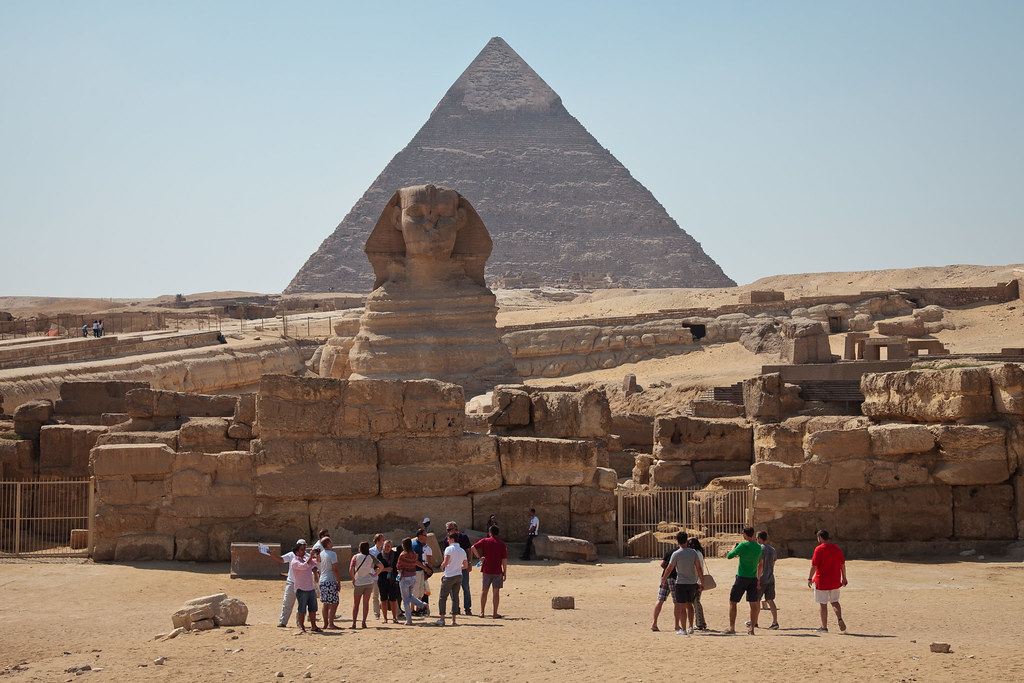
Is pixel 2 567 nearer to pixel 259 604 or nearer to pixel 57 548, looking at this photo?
pixel 57 548

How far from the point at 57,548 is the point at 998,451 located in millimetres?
6767

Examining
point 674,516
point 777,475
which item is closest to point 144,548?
point 674,516

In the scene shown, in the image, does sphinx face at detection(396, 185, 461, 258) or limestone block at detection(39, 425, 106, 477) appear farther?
sphinx face at detection(396, 185, 461, 258)

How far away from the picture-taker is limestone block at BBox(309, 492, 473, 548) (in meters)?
8.22

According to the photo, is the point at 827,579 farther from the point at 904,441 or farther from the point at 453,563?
the point at 904,441

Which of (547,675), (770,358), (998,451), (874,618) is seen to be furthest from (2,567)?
(770,358)

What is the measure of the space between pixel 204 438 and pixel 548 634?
11.0 feet

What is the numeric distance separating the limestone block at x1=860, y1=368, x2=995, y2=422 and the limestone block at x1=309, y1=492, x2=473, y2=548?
3179 millimetres

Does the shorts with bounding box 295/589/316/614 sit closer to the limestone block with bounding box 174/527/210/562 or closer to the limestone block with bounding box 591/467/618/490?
the limestone block with bounding box 174/527/210/562

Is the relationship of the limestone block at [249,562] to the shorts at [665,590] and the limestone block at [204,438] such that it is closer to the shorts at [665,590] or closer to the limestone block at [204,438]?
the limestone block at [204,438]

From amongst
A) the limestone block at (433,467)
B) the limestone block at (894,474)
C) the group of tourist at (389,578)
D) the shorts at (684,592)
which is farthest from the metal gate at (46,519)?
the limestone block at (894,474)

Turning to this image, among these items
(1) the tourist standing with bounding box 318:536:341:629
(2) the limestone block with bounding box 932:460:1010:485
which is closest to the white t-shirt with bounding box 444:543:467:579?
(1) the tourist standing with bounding box 318:536:341:629

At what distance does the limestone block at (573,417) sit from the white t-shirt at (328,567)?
2.94 meters

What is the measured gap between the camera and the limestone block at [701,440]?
9922 mm
